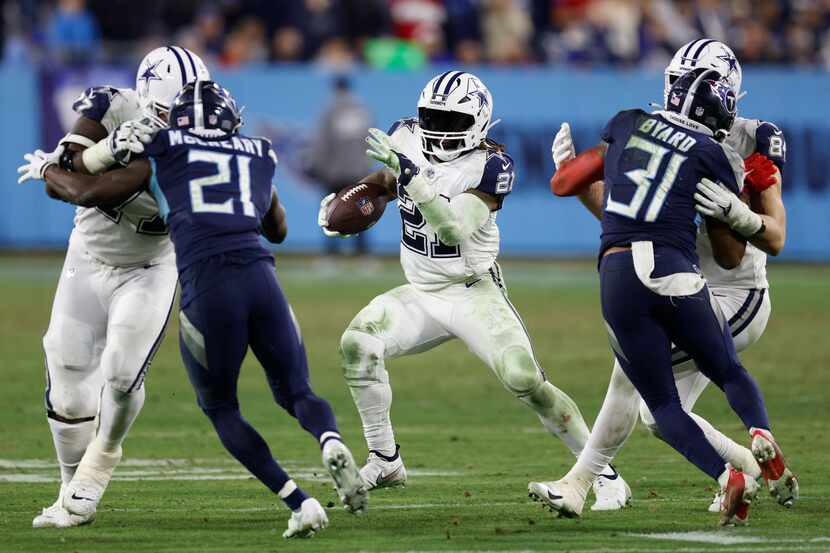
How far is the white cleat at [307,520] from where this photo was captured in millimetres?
5781

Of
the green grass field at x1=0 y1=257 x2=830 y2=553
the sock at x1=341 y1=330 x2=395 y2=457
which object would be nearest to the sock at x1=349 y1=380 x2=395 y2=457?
the sock at x1=341 y1=330 x2=395 y2=457

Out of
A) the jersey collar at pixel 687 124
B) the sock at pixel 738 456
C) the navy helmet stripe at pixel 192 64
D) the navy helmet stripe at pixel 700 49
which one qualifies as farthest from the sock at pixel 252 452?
the navy helmet stripe at pixel 700 49

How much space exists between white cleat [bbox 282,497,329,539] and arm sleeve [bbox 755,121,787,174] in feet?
7.98

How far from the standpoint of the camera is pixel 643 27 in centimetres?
1906

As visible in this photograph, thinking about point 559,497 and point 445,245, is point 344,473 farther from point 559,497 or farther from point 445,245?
point 445,245

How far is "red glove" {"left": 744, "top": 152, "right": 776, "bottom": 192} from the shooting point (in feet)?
21.5

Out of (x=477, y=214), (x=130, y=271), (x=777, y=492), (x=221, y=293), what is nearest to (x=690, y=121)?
(x=477, y=214)

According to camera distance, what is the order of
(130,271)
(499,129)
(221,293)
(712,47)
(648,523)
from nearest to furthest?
(221,293) → (648,523) → (130,271) → (712,47) → (499,129)

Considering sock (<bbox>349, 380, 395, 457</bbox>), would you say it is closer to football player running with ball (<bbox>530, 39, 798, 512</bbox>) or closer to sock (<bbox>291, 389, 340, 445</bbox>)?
football player running with ball (<bbox>530, 39, 798, 512</bbox>)

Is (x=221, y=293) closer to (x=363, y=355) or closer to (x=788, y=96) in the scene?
(x=363, y=355)

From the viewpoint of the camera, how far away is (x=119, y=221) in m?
6.63

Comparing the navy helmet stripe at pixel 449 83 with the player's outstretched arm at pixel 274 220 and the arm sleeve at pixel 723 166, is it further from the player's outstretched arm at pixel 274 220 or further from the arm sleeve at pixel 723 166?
the arm sleeve at pixel 723 166

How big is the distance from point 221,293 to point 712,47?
2673mm

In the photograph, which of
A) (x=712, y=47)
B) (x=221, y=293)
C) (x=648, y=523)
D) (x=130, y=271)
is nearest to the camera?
(x=221, y=293)
